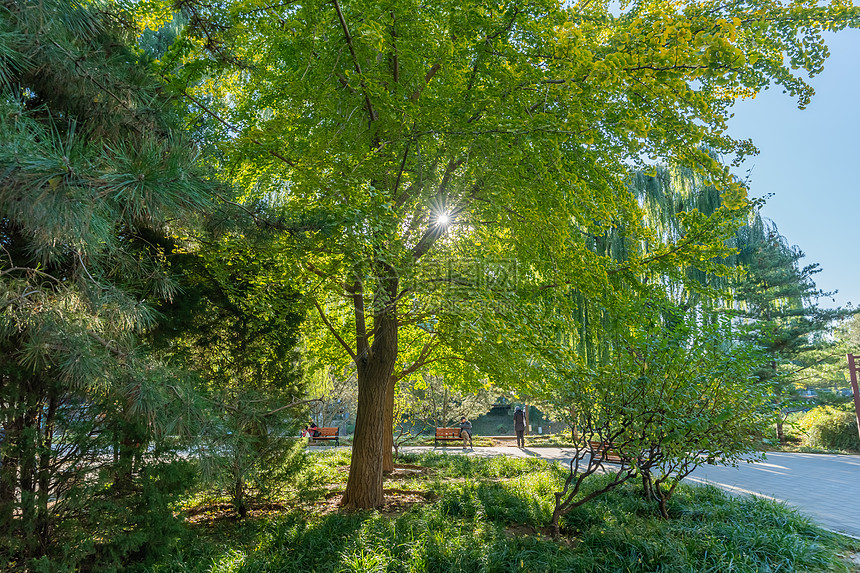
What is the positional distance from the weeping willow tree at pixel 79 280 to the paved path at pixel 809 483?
6836 millimetres

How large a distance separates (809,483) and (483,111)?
9.52m

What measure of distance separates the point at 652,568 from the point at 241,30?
231 inches

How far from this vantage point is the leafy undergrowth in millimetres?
3824

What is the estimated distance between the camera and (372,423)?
20.3 ft

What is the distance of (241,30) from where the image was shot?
3.79 meters

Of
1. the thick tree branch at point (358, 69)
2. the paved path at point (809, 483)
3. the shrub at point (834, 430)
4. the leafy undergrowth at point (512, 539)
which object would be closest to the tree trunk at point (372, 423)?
the leafy undergrowth at point (512, 539)

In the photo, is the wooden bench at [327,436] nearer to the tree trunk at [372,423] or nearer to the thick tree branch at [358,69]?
the tree trunk at [372,423]

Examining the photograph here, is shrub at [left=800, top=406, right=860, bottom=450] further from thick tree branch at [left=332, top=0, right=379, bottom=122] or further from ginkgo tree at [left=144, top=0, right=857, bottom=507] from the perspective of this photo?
thick tree branch at [left=332, top=0, right=379, bottom=122]

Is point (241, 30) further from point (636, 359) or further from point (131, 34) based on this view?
point (636, 359)

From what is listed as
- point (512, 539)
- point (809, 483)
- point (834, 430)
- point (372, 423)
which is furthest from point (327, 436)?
point (834, 430)

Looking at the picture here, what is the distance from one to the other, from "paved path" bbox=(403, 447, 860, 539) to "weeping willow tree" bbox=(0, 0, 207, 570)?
269 inches

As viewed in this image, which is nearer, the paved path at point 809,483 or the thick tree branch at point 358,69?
the thick tree branch at point 358,69

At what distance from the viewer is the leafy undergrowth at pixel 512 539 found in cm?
382

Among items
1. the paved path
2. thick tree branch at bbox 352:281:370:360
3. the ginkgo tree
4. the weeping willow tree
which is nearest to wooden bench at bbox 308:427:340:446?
the paved path
